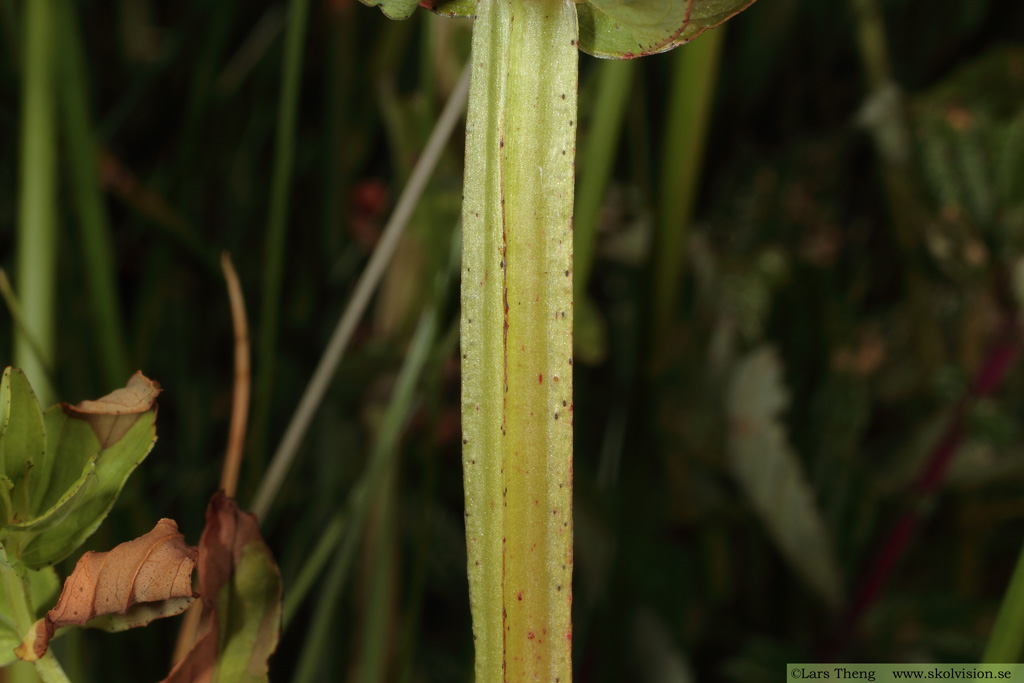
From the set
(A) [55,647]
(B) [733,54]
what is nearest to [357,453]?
(A) [55,647]

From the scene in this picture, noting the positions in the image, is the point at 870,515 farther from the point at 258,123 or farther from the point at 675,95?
the point at 258,123

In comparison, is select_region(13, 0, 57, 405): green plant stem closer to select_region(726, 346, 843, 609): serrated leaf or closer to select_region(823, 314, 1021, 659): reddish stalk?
select_region(726, 346, 843, 609): serrated leaf

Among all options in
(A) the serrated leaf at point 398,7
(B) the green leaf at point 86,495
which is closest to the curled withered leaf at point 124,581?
(B) the green leaf at point 86,495

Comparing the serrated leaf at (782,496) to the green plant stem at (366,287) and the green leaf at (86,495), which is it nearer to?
the green plant stem at (366,287)

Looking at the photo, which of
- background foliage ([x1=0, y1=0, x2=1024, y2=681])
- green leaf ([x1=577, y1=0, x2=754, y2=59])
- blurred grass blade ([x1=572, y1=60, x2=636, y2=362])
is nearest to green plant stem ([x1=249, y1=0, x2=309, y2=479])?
background foliage ([x1=0, y1=0, x2=1024, y2=681])

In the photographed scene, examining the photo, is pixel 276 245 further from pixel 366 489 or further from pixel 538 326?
pixel 538 326

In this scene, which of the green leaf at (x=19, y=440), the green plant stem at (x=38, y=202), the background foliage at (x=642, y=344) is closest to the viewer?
the green leaf at (x=19, y=440)
